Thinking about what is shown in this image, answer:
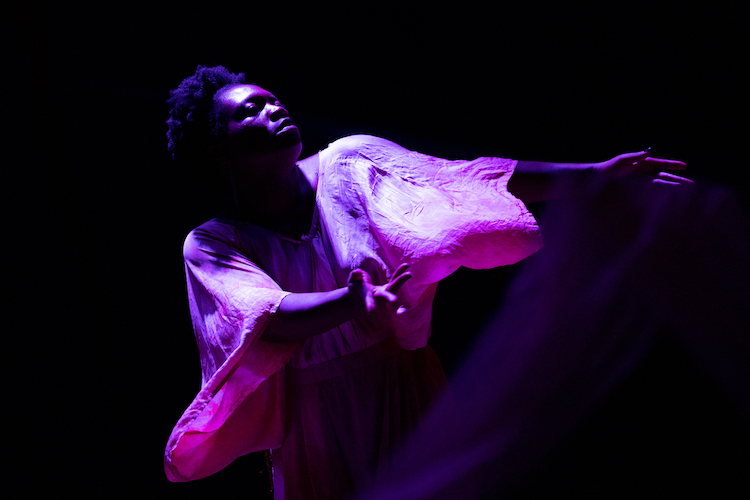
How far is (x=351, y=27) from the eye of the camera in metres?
1.53

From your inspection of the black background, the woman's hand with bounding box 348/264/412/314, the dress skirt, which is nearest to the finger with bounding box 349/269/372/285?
the woman's hand with bounding box 348/264/412/314

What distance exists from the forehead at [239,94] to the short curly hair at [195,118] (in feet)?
0.08

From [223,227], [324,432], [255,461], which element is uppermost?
[223,227]

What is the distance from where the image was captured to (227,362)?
945mm

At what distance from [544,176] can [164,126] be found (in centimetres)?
106

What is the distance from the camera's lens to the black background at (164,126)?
136 centimetres

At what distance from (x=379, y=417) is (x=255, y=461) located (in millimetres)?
842

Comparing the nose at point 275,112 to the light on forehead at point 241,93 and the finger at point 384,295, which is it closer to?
the light on forehead at point 241,93

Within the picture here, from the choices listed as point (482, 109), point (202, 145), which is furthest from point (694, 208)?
point (202, 145)

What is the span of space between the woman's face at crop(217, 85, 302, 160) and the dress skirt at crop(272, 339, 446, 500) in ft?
1.50

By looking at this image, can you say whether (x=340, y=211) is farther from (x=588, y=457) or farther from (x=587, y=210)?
(x=588, y=457)

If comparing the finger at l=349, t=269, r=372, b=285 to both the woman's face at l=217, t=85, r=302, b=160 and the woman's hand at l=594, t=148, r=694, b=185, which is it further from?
the woman's hand at l=594, t=148, r=694, b=185

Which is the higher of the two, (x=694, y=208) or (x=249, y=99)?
(x=249, y=99)

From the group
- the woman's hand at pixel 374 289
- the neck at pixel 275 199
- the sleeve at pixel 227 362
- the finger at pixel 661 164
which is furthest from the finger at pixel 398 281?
the finger at pixel 661 164
